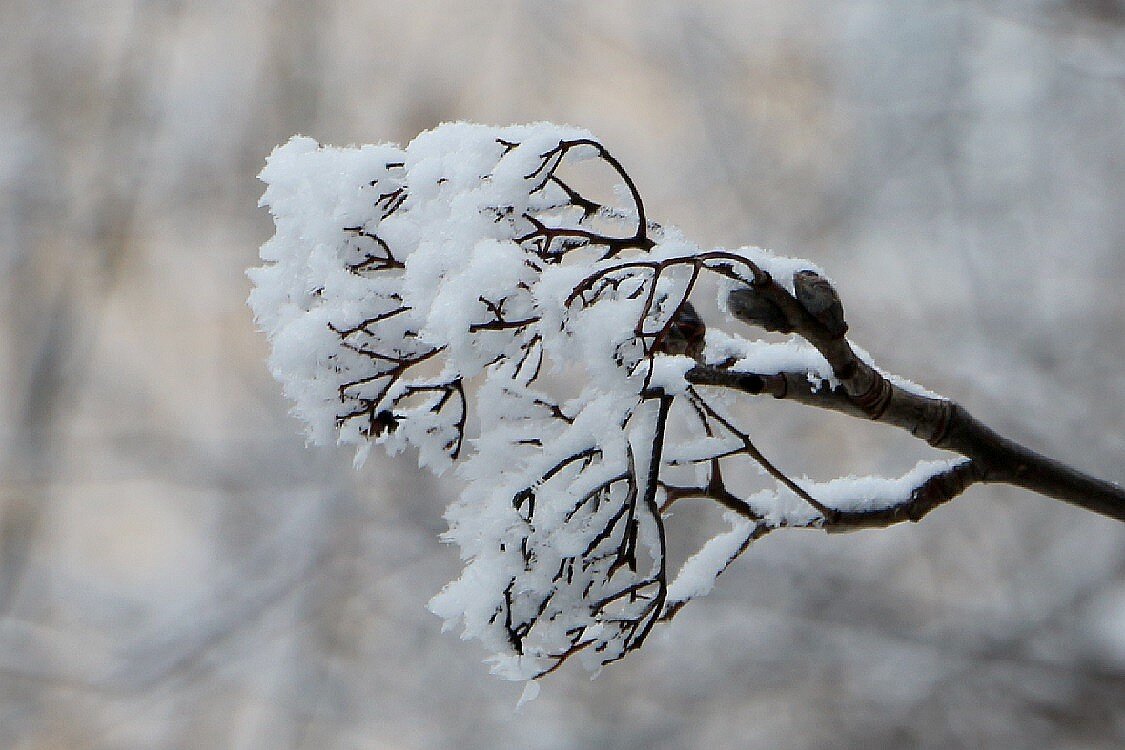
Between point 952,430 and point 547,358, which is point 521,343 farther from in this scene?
point 952,430

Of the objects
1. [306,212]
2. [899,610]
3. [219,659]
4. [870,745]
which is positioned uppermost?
[219,659]

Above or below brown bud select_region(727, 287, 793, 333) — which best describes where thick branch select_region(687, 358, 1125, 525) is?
below

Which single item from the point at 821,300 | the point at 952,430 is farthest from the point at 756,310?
the point at 952,430

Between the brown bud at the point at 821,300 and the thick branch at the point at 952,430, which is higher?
the brown bud at the point at 821,300

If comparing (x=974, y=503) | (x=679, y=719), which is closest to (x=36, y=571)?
(x=679, y=719)

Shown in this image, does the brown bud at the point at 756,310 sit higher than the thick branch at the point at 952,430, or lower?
higher

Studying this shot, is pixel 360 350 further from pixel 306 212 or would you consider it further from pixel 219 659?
pixel 219 659
